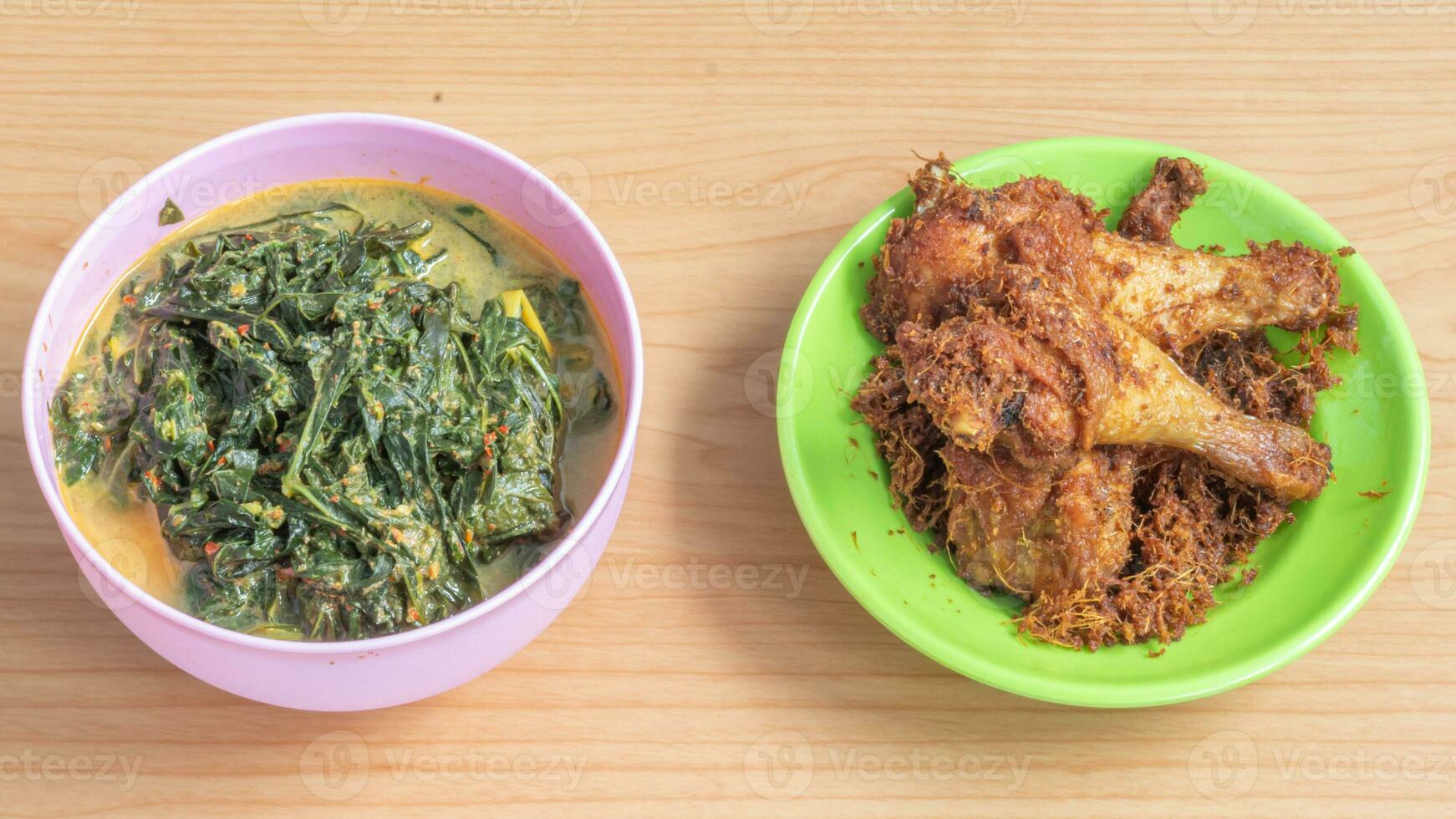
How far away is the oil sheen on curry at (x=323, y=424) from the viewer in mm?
2566

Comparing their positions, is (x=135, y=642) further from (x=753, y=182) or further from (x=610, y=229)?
(x=753, y=182)

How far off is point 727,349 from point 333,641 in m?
1.42

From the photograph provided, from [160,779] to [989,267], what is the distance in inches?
96.2

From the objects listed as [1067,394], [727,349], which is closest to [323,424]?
[727,349]

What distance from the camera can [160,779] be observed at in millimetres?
2953

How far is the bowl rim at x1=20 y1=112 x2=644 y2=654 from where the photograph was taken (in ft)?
7.73

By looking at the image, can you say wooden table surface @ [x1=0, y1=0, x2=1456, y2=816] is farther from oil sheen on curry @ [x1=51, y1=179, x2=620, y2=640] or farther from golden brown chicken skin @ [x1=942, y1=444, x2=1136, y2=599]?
oil sheen on curry @ [x1=51, y1=179, x2=620, y2=640]

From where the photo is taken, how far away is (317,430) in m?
2.57

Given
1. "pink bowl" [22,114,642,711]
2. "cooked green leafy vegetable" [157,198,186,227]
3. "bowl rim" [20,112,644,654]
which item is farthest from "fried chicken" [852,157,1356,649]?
"cooked green leafy vegetable" [157,198,186,227]

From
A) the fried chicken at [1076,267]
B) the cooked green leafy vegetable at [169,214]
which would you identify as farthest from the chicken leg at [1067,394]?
the cooked green leafy vegetable at [169,214]

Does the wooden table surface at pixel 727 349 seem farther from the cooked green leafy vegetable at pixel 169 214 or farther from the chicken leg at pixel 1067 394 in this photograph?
the cooked green leafy vegetable at pixel 169 214

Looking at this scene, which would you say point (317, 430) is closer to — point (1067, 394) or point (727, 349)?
point (727, 349)

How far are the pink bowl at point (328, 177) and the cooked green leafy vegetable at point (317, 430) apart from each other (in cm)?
11

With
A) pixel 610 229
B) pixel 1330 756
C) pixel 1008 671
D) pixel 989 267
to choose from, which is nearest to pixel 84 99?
pixel 610 229
